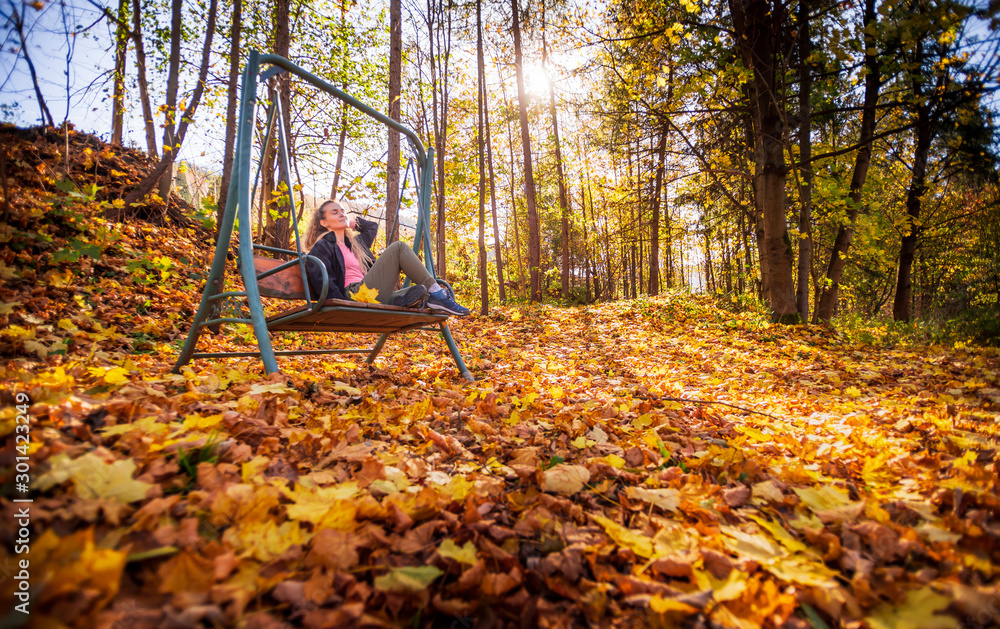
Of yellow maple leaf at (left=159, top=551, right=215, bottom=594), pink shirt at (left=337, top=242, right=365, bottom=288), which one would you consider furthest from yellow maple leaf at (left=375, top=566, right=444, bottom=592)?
pink shirt at (left=337, top=242, right=365, bottom=288)

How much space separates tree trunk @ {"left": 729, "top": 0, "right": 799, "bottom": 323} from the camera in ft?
18.9

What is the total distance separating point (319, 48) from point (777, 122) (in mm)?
8678

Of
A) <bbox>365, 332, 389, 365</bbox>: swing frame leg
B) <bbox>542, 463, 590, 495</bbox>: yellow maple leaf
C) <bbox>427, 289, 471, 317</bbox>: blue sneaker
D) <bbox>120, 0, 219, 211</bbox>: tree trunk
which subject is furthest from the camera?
<bbox>120, 0, 219, 211</bbox>: tree trunk

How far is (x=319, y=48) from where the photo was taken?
27.7ft

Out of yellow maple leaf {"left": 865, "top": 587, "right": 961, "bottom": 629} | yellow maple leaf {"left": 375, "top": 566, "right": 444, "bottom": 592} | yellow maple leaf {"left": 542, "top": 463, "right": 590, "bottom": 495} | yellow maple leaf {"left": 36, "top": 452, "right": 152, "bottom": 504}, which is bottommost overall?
yellow maple leaf {"left": 865, "top": 587, "right": 961, "bottom": 629}

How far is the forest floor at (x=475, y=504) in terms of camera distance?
75 cm

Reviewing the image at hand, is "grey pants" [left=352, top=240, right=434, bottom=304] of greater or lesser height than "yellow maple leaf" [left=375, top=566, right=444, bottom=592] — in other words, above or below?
above

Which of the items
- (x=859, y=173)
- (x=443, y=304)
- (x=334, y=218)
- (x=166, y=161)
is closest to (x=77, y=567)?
(x=443, y=304)

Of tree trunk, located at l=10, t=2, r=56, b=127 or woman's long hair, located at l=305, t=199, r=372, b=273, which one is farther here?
woman's long hair, located at l=305, t=199, r=372, b=273

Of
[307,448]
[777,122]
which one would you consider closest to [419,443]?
[307,448]

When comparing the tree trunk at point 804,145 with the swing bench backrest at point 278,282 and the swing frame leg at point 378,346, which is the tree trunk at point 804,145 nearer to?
the swing frame leg at point 378,346

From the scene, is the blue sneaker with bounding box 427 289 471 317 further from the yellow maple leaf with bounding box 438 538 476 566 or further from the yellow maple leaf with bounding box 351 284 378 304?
the yellow maple leaf with bounding box 438 538 476 566

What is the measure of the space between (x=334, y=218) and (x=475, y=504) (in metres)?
3.02

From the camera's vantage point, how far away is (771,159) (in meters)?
5.91
